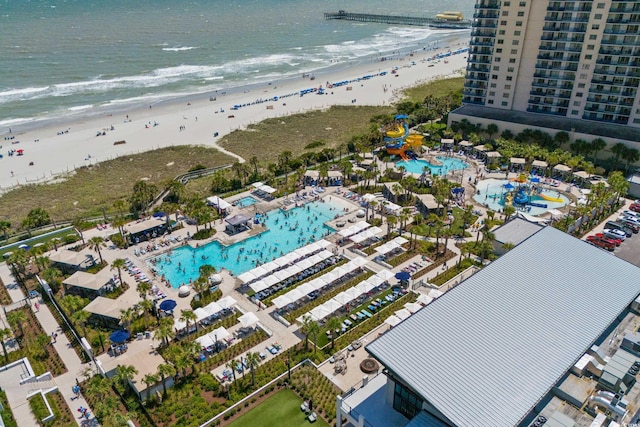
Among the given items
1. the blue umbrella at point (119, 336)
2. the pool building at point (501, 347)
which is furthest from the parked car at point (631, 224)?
the blue umbrella at point (119, 336)

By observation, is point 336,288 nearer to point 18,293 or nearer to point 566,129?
point 18,293

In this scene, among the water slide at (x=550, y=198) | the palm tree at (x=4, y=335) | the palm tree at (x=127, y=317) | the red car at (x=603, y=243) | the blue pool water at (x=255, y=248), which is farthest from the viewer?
the water slide at (x=550, y=198)

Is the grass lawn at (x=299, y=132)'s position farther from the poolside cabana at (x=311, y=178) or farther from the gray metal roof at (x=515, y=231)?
the gray metal roof at (x=515, y=231)

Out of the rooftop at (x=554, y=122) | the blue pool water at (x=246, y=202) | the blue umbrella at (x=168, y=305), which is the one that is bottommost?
the blue pool water at (x=246, y=202)

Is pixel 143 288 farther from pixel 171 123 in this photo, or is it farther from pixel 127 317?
pixel 171 123

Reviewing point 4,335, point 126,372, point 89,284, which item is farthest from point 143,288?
point 4,335

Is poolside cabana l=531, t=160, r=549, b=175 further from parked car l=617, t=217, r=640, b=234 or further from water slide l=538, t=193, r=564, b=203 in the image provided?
parked car l=617, t=217, r=640, b=234
